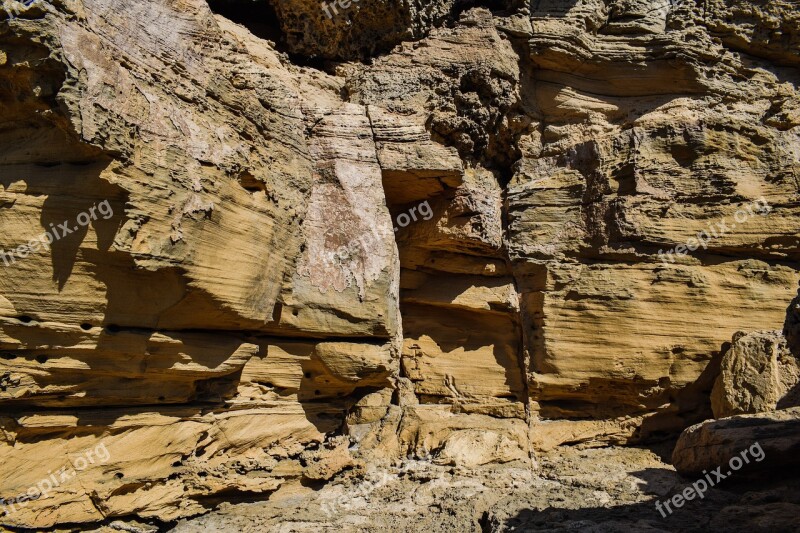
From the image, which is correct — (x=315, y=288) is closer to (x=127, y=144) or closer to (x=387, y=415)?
(x=387, y=415)

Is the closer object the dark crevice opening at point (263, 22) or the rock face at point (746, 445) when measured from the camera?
the rock face at point (746, 445)

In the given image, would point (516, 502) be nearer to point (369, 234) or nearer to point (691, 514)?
point (691, 514)

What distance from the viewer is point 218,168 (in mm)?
5574

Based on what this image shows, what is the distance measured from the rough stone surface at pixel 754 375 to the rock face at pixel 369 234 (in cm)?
4

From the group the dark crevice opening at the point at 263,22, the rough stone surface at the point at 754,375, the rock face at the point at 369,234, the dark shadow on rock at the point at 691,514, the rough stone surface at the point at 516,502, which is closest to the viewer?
the dark shadow on rock at the point at 691,514

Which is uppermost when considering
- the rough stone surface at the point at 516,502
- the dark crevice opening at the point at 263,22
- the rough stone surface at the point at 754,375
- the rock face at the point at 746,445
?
the dark crevice opening at the point at 263,22

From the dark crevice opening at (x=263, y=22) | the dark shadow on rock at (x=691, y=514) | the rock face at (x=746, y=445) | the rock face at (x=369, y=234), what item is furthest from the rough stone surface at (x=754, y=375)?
the dark crevice opening at (x=263, y=22)

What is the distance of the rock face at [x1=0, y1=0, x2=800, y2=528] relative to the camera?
4883 millimetres

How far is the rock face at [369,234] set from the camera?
16.0 ft

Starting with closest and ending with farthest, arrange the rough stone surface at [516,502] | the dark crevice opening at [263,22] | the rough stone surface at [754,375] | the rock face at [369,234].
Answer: the rough stone surface at [516,502]
the rock face at [369,234]
the rough stone surface at [754,375]
the dark crevice opening at [263,22]

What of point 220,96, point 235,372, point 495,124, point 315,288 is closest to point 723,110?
point 495,124

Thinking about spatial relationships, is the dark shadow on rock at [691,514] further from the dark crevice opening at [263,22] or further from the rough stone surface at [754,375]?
the dark crevice opening at [263,22]

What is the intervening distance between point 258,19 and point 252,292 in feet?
13.7

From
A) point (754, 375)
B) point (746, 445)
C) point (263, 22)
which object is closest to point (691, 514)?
point (746, 445)
